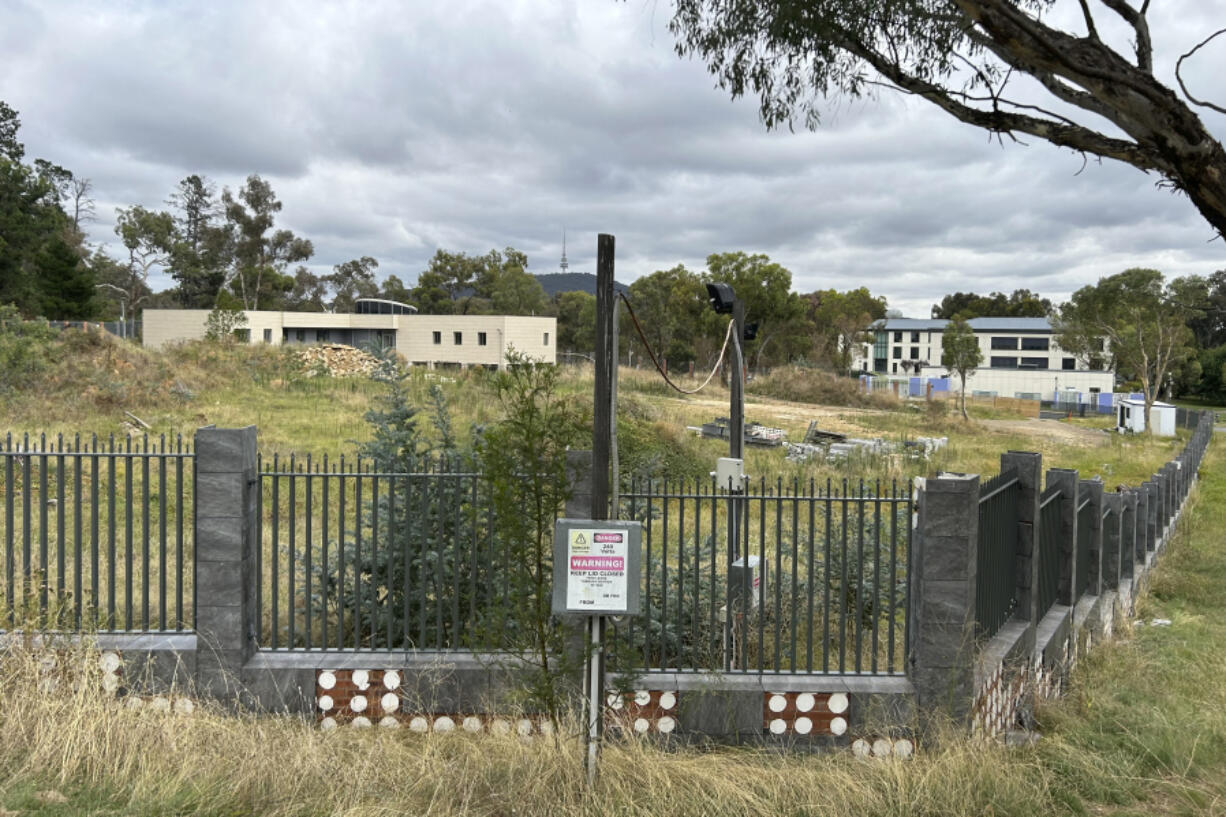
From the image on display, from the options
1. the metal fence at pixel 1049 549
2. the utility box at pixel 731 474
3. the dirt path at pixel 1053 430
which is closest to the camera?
the utility box at pixel 731 474

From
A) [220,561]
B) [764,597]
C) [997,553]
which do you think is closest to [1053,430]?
[997,553]

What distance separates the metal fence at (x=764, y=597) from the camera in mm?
6406

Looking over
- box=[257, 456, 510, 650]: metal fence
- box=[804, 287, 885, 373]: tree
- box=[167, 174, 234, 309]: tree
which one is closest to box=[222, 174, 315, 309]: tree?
box=[167, 174, 234, 309]: tree

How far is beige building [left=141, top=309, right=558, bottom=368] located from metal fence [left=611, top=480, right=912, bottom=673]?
43.6 m

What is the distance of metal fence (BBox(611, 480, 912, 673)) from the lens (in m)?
6.41

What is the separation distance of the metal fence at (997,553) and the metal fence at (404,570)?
3.31m

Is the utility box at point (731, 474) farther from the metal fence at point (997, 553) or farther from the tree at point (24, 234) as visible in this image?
the tree at point (24, 234)

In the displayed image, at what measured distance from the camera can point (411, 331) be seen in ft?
188

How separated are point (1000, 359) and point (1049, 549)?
87.7m

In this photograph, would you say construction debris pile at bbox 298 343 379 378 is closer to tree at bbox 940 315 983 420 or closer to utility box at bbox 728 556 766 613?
tree at bbox 940 315 983 420

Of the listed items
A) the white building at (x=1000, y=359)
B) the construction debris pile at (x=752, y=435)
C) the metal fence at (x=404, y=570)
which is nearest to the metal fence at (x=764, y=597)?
the metal fence at (x=404, y=570)

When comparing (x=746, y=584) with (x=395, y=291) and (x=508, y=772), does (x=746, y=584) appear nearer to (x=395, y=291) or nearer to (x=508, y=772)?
(x=508, y=772)

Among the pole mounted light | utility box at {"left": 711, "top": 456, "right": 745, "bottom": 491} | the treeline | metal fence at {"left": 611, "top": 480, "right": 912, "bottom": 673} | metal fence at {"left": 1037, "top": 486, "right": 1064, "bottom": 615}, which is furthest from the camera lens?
the treeline

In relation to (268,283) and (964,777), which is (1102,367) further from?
(964,777)
